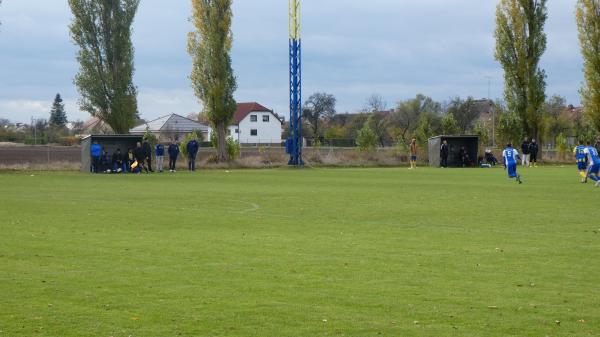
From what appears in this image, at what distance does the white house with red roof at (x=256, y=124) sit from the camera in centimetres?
13288

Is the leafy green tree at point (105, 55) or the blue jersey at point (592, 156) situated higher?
the leafy green tree at point (105, 55)

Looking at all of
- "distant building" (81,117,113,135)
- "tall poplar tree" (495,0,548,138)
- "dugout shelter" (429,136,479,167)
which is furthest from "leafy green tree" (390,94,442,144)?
"dugout shelter" (429,136,479,167)

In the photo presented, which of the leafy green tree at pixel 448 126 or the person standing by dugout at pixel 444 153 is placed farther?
the leafy green tree at pixel 448 126

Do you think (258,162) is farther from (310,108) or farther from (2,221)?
(310,108)

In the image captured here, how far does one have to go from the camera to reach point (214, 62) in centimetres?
5950

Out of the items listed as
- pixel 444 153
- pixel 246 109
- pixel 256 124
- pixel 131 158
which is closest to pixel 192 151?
pixel 131 158

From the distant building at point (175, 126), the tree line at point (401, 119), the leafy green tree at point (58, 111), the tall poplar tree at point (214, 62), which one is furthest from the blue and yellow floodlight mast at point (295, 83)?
the leafy green tree at point (58, 111)

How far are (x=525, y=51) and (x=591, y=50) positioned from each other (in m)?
4.91

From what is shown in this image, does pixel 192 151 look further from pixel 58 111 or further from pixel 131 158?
pixel 58 111

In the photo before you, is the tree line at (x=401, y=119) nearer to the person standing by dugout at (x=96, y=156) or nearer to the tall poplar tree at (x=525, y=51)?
the tall poplar tree at (x=525, y=51)

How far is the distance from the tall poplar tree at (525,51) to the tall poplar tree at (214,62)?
22246mm

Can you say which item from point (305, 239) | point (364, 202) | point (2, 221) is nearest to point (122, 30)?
point (364, 202)

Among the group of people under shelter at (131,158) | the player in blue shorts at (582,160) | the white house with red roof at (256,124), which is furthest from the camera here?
the white house with red roof at (256,124)

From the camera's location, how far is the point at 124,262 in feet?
40.1
